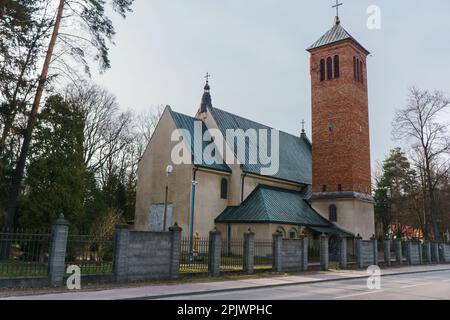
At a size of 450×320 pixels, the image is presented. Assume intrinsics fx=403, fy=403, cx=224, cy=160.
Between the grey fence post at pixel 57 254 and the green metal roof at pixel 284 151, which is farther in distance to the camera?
the green metal roof at pixel 284 151

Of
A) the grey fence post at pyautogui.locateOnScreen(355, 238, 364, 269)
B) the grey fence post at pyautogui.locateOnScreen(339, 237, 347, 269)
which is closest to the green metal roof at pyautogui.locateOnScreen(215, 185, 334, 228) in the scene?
the grey fence post at pyautogui.locateOnScreen(339, 237, 347, 269)

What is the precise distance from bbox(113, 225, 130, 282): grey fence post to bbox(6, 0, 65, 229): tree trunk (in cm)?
564

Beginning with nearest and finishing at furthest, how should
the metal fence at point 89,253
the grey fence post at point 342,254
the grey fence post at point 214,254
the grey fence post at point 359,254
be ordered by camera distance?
the metal fence at point 89,253 → the grey fence post at point 214,254 → the grey fence post at point 342,254 → the grey fence post at point 359,254

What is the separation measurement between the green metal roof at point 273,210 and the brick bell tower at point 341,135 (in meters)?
1.78

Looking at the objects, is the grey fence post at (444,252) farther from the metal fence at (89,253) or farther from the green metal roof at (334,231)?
the metal fence at (89,253)

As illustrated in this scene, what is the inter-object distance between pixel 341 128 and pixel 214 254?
19.8 meters

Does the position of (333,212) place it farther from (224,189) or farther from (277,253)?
(277,253)

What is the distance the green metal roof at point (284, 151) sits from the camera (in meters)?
33.0

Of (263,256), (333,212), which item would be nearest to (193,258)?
(263,256)

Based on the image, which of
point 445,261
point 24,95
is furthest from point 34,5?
point 445,261

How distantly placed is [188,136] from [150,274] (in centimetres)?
1619

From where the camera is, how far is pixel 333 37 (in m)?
34.9

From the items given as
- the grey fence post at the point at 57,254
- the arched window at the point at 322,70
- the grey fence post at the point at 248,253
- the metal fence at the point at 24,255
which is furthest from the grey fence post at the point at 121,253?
the arched window at the point at 322,70
